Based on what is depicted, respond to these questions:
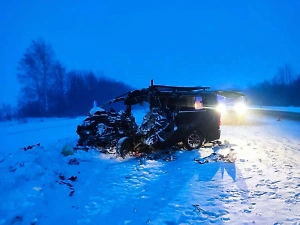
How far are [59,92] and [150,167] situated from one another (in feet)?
117

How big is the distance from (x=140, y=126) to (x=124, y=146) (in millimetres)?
1144

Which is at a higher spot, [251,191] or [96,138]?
[96,138]

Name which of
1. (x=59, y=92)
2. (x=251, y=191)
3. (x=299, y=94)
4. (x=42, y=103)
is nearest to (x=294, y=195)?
(x=251, y=191)

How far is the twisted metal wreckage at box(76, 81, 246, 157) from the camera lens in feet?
26.6

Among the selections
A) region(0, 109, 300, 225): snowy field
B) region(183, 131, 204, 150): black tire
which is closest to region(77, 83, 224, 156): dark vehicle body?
region(183, 131, 204, 150): black tire

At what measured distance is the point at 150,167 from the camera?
267 inches

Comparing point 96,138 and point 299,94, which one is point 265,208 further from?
point 299,94

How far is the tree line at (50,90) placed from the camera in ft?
113

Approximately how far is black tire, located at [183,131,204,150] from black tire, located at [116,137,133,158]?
78.0 inches

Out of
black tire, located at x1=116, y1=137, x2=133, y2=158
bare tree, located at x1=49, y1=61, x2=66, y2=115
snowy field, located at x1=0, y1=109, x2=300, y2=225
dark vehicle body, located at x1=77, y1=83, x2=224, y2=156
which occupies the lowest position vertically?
snowy field, located at x1=0, y1=109, x2=300, y2=225

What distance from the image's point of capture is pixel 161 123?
26.9ft

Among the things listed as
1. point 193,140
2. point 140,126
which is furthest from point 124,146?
point 193,140

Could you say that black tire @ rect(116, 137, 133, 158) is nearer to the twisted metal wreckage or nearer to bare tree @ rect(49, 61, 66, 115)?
the twisted metal wreckage

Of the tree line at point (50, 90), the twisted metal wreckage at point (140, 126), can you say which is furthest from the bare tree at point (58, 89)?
the twisted metal wreckage at point (140, 126)
